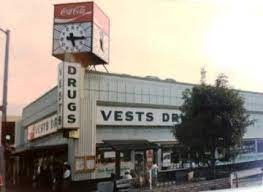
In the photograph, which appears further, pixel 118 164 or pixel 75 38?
pixel 118 164

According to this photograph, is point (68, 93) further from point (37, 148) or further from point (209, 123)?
point (209, 123)

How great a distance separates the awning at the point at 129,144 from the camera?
105 inches

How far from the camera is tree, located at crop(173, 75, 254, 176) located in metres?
2.86

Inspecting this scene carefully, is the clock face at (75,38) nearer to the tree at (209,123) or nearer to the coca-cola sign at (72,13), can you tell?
the coca-cola sign at (72,13)

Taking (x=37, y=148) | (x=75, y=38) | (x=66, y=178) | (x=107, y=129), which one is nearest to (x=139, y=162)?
(x=107, y=129)

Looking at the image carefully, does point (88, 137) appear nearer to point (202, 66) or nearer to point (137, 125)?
point (137, 125)

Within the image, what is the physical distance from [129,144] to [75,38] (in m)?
0.54

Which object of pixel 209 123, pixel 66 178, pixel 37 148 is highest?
pixel 209 123

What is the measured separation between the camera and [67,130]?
8.26 feet

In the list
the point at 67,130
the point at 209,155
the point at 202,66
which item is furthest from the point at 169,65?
the point at 67,130

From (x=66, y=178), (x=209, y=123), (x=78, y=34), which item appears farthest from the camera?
(x=209, y=123)

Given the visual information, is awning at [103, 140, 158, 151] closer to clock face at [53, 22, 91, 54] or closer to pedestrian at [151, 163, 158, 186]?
pedestrian at [151, 163, 158, 186]

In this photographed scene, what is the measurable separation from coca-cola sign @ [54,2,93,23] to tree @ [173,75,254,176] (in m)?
0.63

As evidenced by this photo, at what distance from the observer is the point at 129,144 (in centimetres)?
271
